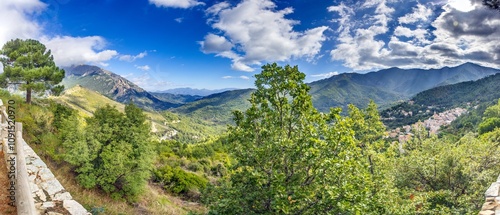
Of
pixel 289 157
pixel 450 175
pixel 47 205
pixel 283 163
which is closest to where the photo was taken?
pixel 47 205

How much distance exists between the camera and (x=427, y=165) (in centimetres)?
1562

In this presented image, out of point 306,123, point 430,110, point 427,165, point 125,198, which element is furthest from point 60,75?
point 430,110

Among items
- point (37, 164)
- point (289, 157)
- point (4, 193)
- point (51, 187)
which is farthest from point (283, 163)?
point (37, 164)

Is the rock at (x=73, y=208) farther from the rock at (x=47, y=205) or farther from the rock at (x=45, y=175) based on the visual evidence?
the rock at (x=45, y=175)

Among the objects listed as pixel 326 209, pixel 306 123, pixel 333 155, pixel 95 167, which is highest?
pixel 306 123

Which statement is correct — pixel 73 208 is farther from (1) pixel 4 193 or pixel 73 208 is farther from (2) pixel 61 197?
(1) pixel 4 193

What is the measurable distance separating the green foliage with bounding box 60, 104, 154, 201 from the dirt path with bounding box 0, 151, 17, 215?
12076mm

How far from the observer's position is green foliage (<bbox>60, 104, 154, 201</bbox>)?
19.1 metres

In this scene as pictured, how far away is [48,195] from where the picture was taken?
21.1ft

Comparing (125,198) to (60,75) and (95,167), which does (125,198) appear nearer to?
(95,167)

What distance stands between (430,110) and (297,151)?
218 metres

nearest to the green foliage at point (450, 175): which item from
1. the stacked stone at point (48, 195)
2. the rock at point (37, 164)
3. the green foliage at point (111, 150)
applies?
the stacked stone at point (48, 195)

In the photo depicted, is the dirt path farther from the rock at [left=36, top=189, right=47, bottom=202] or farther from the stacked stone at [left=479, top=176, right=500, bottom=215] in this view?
the stacked stone at [left=479, top=176, right=500, bottom=215]

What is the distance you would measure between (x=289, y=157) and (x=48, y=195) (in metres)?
6.34
